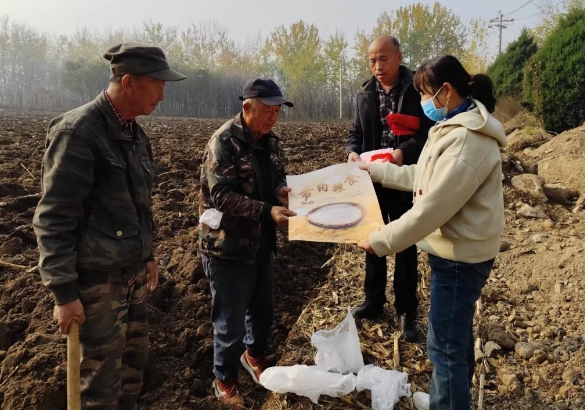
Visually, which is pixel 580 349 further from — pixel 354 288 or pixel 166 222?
pixel 166 222

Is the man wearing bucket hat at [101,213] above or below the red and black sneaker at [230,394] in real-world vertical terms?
above

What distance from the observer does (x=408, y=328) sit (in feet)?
11.2

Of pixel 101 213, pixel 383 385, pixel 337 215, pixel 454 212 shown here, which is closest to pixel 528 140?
A: pixel 383 385

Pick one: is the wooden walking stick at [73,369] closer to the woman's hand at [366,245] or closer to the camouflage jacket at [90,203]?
the camouflage jacket at [90,203]

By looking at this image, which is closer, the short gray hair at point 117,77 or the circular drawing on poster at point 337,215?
the short gray hair at point 117,77

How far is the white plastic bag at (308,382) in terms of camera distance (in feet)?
8.99

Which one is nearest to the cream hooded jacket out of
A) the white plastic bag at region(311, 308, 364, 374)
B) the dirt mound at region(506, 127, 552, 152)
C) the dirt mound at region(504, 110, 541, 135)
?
the white plastic bag at region(311, 308, 364, 374)

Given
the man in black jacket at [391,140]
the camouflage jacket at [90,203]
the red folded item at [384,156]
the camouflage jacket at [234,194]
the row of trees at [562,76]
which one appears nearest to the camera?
the camouflage jacket at [90,203]

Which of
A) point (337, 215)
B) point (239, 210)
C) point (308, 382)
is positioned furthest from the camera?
point (308, 382)

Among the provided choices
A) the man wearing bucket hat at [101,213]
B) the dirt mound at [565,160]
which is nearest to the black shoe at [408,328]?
the man wearing bucket hat at [101,213]

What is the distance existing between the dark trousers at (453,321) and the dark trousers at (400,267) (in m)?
1.01

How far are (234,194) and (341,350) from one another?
1297mm

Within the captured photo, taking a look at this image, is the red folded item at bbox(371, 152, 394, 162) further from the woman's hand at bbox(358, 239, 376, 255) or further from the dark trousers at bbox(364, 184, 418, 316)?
the woman's hand at bbox(358, 239, 376, 255)

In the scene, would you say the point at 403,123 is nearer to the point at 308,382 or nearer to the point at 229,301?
the point at 229,301
